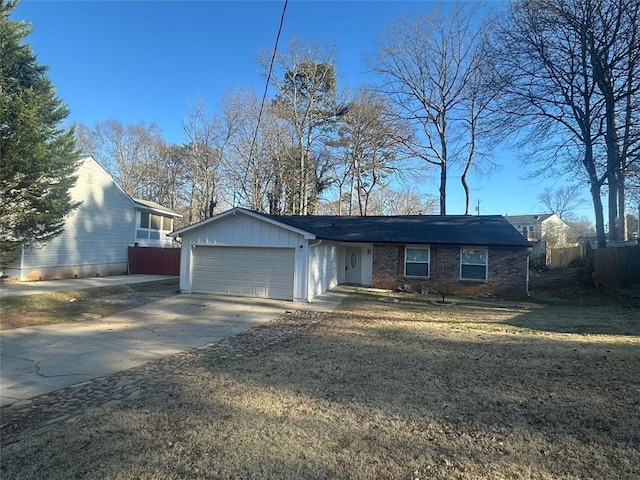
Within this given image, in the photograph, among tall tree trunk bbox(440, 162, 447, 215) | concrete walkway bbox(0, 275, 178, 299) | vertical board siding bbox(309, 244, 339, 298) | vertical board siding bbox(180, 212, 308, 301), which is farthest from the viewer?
tall tree trunk bbox(440, 162, 447, 215)

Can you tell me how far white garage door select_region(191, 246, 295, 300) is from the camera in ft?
43.3

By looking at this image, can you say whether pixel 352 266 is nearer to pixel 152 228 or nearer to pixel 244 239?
pixel 244 239

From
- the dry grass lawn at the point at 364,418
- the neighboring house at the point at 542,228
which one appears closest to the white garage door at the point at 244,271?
the dry grass lawn at the point at 364,418

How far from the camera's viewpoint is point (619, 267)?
541 inches

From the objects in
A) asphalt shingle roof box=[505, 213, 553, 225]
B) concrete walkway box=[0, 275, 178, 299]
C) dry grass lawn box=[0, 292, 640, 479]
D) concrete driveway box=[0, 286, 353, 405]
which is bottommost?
concrete driveway box=[0, 286, 353, 405]

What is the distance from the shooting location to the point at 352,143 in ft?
97.3

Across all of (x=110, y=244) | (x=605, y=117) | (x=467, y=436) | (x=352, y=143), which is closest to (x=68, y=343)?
(x=467, y=436)

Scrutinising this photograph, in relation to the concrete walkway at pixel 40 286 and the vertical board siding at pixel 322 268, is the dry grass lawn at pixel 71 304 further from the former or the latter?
the vertical board siding at pixel 322 268

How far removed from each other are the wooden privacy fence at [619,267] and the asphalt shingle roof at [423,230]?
3.00 m

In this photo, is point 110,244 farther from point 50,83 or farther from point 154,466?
point 154,466

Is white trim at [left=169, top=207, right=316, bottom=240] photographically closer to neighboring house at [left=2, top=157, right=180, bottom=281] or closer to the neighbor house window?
neighboring house at [left=2, top=157, right=180, bottom=281]

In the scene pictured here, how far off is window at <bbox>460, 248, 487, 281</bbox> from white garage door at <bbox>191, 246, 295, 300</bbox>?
7.95 m

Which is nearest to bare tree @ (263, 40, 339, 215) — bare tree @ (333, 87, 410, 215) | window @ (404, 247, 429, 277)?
bare tree @ (333, 87, 410, 215)

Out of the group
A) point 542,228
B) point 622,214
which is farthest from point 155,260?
point 542,228
